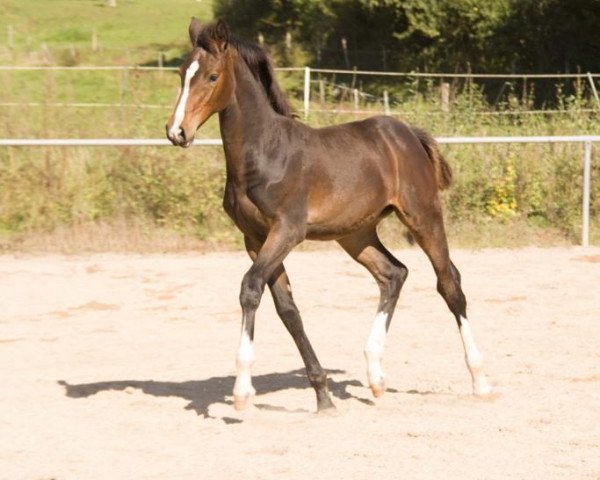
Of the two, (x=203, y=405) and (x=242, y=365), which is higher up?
(x=242, y=365)

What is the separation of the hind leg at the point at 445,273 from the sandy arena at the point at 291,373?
0.19 metres

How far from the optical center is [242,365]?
5.93m

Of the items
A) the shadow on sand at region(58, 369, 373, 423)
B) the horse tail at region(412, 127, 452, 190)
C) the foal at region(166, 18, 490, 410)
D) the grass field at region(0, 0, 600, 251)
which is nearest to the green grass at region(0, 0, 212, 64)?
the grass field at region(0, 0, 600, 251)

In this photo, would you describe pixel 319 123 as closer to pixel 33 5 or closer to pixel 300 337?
pixel 300 337

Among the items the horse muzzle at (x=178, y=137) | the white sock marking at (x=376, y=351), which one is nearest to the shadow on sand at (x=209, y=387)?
the white sock marking at (x=376, y=351)

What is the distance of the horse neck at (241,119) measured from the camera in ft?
20.1

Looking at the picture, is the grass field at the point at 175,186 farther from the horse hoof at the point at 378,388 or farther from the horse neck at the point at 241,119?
the horse neck at the point at 241,119

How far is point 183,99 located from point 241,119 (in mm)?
468

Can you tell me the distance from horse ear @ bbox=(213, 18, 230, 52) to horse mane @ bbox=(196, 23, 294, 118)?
0.11 meters

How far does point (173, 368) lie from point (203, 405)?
3.75 ft

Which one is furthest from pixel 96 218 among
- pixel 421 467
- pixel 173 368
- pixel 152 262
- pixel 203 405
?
pixel 421 467

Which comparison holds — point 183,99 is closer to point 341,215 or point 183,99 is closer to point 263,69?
point 263,69

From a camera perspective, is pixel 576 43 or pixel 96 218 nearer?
pixel 96 218

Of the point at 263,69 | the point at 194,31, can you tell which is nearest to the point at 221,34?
the point at 194,31
